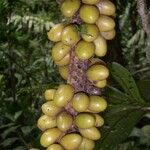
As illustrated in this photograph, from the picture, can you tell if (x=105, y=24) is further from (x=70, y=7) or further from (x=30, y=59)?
(x=30, y=59)

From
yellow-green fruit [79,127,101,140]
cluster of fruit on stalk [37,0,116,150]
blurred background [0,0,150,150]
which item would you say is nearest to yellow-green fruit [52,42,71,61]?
cluster of fruit on stalk [37,0,116,150]

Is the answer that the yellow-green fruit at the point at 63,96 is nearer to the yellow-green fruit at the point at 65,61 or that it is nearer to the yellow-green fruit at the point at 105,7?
the yellow-green fruit at the point at 65,61

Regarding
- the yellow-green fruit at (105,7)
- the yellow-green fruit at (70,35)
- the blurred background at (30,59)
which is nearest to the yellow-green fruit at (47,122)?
the yellow-green fruit at (70,35)

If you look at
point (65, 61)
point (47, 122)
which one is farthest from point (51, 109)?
point (65, 61)

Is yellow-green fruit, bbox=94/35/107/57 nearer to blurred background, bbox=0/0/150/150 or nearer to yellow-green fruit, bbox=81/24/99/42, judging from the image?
yellow-green fruit, bbox=81/24/99/42

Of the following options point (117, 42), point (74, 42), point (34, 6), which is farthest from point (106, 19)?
point (34, 6)
